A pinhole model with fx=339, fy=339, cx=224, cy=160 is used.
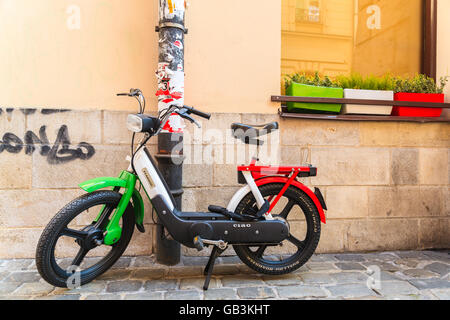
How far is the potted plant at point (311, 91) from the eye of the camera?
147 inches

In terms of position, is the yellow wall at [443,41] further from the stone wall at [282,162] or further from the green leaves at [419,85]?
the stone wall at [282,162]

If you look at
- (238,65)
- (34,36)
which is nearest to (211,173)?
(238,65)

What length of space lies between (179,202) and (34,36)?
2301 mm

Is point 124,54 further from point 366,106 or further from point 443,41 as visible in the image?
point 443,41

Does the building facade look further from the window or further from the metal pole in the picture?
the metal pole

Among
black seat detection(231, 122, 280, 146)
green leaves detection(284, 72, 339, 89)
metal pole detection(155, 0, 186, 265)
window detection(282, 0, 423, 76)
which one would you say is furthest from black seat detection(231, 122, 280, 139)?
window detection(282, 0, 423, 76)

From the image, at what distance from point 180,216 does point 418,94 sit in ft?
10.3

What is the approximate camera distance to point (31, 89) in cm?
351

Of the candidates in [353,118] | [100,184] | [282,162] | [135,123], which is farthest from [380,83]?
[100,184]

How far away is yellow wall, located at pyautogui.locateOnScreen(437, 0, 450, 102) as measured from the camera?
165 inches

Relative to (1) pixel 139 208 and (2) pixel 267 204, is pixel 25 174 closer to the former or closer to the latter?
(1) pixel 139 208

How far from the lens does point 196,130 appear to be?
11.9 ft

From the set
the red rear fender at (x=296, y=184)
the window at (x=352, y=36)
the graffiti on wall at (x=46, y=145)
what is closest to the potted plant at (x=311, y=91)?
the window at (x=352, y=36)

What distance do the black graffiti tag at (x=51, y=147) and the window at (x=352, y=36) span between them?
2454mm
